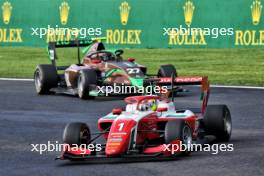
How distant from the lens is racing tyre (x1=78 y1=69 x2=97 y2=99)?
18.7 m

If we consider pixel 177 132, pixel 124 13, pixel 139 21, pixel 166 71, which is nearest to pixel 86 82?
pixel 166 71

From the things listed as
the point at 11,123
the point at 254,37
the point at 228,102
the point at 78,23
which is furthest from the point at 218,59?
the point at 11,123

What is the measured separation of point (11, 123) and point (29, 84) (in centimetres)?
724

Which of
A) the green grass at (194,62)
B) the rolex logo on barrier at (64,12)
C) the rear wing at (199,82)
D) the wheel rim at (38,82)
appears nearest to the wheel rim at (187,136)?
the rear wing at (199,82)

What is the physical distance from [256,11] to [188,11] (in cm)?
215

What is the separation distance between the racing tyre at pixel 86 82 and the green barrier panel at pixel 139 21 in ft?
27.8

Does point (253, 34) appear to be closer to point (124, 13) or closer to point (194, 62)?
point (194, 62)

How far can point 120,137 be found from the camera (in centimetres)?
1067

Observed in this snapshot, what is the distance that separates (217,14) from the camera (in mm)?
26828

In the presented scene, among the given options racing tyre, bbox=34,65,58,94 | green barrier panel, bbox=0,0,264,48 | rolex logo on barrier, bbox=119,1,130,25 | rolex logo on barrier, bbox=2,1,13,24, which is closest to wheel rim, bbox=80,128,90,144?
racing tyre, bbox=34,65,58,94

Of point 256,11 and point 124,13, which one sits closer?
point 256,11

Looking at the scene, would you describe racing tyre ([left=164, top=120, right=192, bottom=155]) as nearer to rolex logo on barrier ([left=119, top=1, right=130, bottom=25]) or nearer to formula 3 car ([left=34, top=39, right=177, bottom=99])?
formula 3 car ([left=34, top=39, right=177, bottom=99])

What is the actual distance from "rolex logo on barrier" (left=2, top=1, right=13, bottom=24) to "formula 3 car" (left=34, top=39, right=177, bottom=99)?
10696 mm

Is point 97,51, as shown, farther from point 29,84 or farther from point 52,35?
point 52,35
